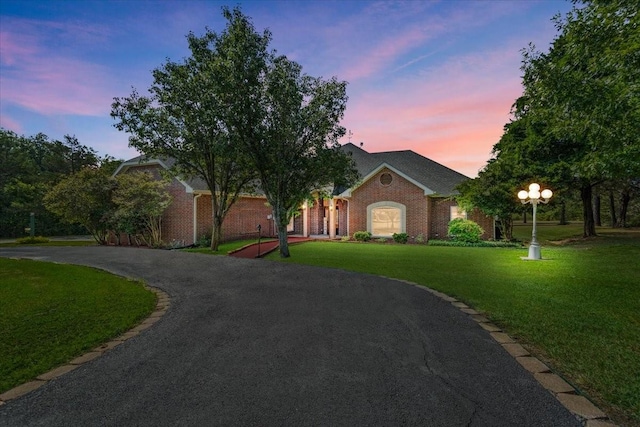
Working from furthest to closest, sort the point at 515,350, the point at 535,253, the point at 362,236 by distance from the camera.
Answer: the point at 362,236 → the point at 535,253 → the point at 515,350

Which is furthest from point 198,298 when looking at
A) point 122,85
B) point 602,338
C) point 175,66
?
point 122,85

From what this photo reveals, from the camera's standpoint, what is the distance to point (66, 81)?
14.4m

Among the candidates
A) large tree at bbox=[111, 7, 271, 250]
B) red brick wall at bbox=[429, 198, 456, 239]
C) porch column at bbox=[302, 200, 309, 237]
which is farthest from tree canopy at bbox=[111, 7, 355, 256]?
porch column at bbox=[302, 200, 309, 237]

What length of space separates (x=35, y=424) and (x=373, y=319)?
12.8 ft

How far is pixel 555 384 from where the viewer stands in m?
3.02

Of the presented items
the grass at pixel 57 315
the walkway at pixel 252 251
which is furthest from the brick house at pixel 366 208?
the grass at pixel 57 315

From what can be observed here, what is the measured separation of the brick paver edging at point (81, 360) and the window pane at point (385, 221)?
16.5 metres

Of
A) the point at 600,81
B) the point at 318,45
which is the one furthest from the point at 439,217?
the point at 600,81

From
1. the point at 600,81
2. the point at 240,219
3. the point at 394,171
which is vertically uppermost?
the point at 394,171

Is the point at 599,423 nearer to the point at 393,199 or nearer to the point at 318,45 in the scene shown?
the point at 318,45

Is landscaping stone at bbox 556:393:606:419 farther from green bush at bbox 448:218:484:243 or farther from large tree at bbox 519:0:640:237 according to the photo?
green bush at bbox 448:218:484:243

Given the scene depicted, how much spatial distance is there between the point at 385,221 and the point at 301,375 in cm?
1833

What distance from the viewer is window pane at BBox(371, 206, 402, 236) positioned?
815 inches

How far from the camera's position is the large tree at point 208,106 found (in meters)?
11.5
